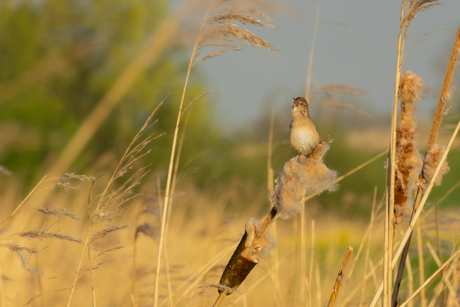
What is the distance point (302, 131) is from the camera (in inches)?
63.9

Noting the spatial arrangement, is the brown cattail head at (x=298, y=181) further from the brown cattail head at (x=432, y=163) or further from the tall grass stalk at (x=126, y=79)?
the tall grass stalk at (x=126, y=79)

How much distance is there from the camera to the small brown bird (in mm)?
1514

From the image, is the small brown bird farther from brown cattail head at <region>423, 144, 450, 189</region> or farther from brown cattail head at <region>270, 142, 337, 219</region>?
brown cattail head at <region>423, 144, 450, 189</region>

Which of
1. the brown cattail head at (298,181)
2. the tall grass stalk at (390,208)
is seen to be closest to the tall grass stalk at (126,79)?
the brown cattail head at (298,181)

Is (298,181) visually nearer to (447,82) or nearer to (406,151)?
(406,151)

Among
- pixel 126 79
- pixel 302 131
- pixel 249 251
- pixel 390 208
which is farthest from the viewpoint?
pixel 302 131

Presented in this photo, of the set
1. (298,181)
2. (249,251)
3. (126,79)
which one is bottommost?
(249,251)

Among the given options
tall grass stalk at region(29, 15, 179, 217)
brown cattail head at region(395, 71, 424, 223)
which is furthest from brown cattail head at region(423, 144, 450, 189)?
tall grass stalk at region(29, 15, 179, 217)

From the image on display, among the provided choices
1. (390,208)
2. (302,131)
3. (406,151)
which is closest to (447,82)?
(406,151)

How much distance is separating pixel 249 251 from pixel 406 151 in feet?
1.54

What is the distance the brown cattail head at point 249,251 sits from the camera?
92cm

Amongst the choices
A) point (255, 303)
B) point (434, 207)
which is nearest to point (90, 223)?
point (434, 207)

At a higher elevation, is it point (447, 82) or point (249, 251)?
point (447, 82)

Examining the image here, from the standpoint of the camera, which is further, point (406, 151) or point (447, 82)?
point (406, 151)
